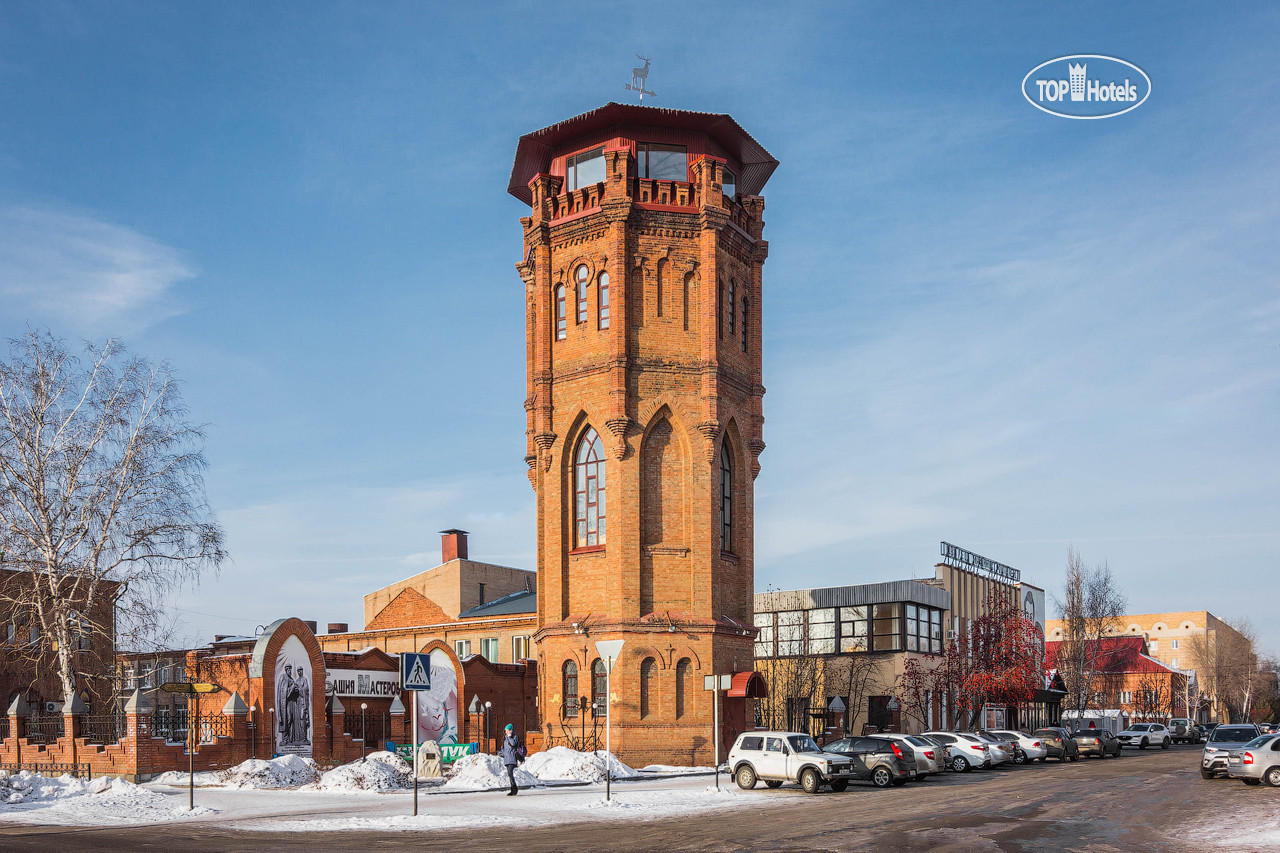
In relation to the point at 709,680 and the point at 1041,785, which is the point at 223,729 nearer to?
the point at 709,680

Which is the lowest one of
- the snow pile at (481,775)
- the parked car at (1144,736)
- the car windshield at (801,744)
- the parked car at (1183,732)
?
the parked car at (1183,732)

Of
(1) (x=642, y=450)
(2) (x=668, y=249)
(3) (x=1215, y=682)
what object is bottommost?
(3) (x=1215, y=682)

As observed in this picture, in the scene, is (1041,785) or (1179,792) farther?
(1041,785)

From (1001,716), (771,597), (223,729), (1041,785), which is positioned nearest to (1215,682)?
(1001,716)

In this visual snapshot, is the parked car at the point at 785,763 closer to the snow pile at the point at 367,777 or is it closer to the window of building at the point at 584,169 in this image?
the snow pile at the point at 367,777

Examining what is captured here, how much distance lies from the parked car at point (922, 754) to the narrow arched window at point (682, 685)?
6.38 metres

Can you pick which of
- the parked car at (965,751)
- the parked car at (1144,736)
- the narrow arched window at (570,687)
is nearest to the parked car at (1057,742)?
the parked car at (965,751)

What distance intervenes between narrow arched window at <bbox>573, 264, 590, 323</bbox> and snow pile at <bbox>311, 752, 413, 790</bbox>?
17.3 metres

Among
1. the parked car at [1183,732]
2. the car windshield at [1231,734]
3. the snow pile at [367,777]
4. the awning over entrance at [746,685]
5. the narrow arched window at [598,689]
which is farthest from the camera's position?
the parked car at [1183,732]

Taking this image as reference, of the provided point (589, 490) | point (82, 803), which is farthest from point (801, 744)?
point (82, 803)

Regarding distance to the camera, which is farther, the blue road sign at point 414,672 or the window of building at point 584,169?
the window of building at point 584,169

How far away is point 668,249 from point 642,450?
7.08m

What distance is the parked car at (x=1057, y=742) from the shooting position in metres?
45.4

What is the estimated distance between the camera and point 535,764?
107 ft
